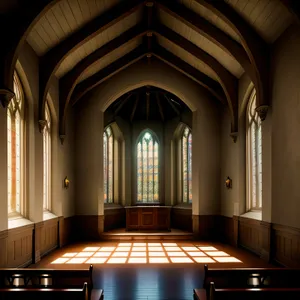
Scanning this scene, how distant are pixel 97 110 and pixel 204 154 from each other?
13.3 ft

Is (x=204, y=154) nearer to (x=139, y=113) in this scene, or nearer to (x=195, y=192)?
(x=195, y=192)

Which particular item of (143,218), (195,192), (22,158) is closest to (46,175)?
(22,158)

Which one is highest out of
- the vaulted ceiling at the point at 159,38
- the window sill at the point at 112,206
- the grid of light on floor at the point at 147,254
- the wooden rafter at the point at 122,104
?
the vaulted ceiling at the point at 159,38

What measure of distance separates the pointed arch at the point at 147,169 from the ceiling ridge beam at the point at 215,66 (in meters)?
5.17

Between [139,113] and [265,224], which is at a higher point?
[139,113]

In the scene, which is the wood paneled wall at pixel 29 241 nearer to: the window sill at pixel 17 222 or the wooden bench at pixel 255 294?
the window sill at pixel 17 222

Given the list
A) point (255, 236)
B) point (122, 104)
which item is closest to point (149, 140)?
point (122, 104)

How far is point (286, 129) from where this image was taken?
744 cm

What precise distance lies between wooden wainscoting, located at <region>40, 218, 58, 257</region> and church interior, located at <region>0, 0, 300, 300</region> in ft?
0.24

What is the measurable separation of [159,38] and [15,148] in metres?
5.66

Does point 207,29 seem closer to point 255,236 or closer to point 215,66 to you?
point 215,66

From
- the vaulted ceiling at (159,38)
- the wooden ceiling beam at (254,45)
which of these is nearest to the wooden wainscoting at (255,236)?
the wooden ceiling beam at (254,45)

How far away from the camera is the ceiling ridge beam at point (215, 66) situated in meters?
10.0

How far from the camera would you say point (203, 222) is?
39.2 ft
